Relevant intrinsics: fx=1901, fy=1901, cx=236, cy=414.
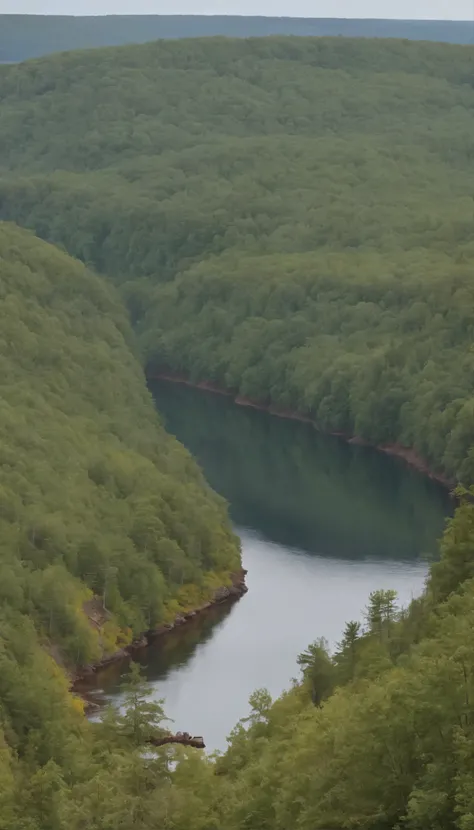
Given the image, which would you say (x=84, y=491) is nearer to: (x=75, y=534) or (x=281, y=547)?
(x=75, y=534)

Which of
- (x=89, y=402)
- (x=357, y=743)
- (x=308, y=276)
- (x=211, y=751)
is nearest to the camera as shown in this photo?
(x=357, y=743)

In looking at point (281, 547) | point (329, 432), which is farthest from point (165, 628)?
point (329, 432)

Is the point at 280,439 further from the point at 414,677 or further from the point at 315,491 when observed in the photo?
the point at 414,677

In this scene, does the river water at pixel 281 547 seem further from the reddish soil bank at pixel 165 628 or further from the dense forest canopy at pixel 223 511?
the dense forest canopy at pixel 223 511

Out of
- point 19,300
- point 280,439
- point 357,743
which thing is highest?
point 357,743

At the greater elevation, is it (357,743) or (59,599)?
(357,743)

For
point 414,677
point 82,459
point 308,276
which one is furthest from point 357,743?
point 308,276

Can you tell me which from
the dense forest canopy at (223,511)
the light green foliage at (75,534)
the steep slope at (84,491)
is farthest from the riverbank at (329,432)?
the steep slope at (84,491)
